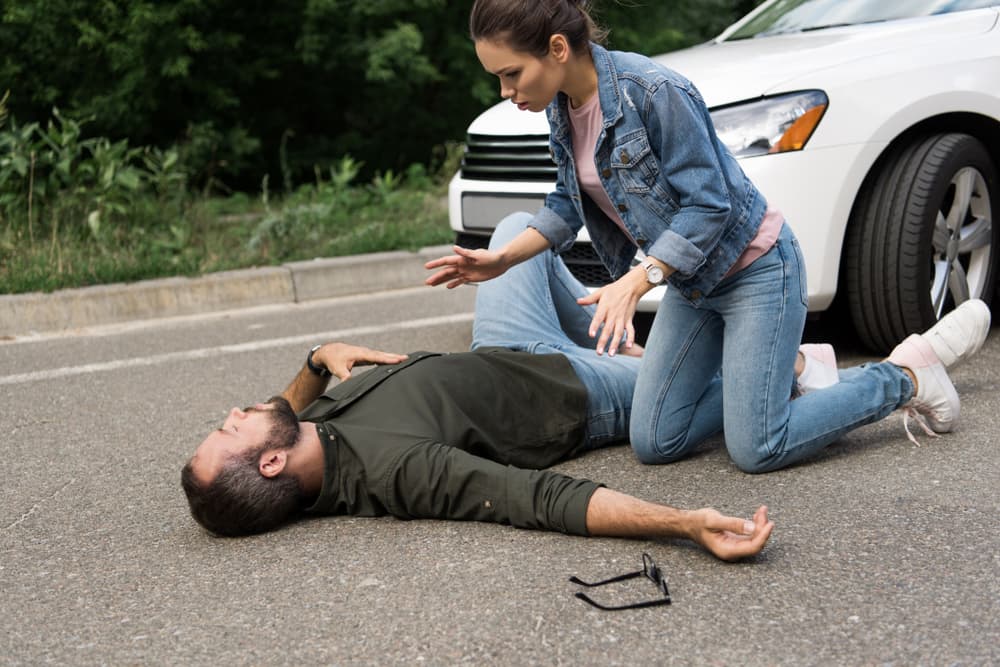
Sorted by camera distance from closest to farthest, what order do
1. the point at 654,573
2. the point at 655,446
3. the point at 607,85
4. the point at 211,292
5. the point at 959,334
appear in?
the point at 654,573 < the point at 607,85 < the point at 655,446 < the point at 959,334 < the point at 211,292

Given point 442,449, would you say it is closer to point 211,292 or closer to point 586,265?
point 586,265

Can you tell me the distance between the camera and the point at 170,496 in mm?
4109

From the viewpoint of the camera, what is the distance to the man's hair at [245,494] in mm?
3527

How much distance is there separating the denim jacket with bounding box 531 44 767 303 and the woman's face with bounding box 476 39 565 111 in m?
0.14

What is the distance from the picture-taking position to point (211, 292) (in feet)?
24.0

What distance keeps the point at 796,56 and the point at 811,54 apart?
2.4 inches

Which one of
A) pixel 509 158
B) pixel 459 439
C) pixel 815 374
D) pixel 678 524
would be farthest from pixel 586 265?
pixel 678 524

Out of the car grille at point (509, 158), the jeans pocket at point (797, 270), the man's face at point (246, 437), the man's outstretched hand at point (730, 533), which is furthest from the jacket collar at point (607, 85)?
the car grille at point (509, 158)

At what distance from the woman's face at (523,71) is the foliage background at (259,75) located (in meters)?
6.18

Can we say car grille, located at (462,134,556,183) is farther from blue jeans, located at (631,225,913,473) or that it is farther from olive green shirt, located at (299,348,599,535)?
blue jeans, located at (631,225,913,473)

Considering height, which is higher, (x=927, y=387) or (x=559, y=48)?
(x=559, y=48)

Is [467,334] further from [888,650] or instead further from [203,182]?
[203,182]

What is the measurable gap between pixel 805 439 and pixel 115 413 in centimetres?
282

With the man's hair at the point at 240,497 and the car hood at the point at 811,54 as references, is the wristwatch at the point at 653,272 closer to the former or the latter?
the man's hair at the point at 240,497
